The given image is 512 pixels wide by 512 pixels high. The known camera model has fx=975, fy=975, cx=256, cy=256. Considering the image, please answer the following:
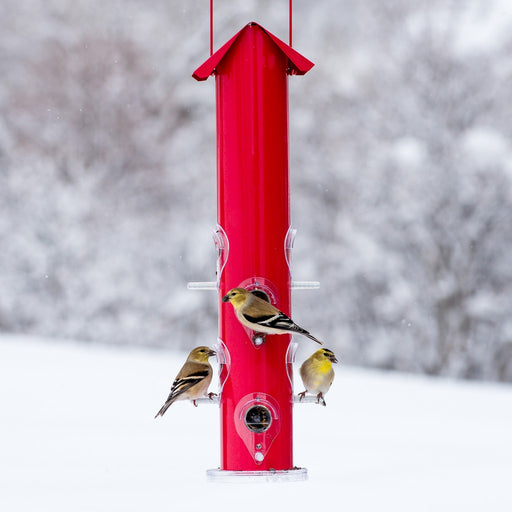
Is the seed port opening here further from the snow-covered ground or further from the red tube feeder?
the snow-covered ground

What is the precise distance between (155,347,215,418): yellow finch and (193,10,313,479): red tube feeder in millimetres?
45

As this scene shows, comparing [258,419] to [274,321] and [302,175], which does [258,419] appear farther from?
[302,175]

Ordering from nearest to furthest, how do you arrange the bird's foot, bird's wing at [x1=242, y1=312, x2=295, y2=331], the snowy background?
bird's wing at [x1=242, y1=312, x2=295, y2=331] → the bird's foot → the snowy background

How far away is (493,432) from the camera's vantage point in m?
3.92

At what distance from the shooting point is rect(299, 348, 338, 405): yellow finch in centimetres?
263

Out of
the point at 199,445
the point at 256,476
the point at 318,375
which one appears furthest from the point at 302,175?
the point at 256,476

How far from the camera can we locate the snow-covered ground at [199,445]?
2.46m

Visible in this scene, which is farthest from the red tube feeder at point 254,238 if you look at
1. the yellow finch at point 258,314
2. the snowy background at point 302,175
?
the snowy background at point 302,175

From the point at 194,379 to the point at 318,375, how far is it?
334mm

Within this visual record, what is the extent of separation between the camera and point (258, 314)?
95.0 inches

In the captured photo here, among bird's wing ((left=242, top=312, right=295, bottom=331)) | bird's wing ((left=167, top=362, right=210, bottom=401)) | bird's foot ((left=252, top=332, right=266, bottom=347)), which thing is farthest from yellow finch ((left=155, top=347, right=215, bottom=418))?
bird's wing ((left=242, top=312, right=295, bottom=331))

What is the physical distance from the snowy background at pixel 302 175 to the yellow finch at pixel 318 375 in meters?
6.09

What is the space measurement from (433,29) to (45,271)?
4253mm

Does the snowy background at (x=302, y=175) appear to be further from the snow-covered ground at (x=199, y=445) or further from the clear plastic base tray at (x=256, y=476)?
the clear plastic base tray at (x=256, y=476)
